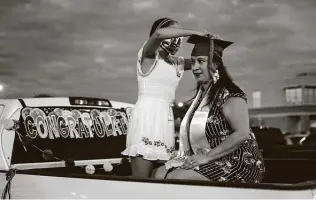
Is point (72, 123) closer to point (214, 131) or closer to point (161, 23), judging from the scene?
point (161, 23)

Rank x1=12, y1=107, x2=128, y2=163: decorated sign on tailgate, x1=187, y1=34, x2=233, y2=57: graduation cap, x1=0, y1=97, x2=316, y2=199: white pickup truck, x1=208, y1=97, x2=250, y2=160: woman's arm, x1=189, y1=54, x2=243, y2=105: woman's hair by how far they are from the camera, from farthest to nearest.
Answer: x1=12, y1=107, x2=128, y2=163: decorated sign on tailgate → x1=187, y1=34, x2=233, y2=57: graduation cap → x1=189, y1=54, x2=243, y2=105: woman's hair → x1=208, y1=97, x2=250, y2=160: woman's arm → x1=0, y1=97, x2=316, y2=199: white pickup truck

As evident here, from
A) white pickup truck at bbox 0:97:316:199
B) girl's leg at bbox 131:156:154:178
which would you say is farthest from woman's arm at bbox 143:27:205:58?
white pickup truck at bbox 0:97:316:199

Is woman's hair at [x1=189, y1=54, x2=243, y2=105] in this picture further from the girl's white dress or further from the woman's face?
the girl's white dress

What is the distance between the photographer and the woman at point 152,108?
3625 millimetres

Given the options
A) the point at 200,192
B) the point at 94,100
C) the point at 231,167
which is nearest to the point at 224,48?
the point at 231,167

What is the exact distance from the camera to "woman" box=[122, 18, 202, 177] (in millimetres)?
3625

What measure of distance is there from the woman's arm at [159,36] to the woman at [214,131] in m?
0.15

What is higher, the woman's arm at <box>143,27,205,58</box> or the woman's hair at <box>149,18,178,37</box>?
the woman's hair at <box>149,18,178,37</box>

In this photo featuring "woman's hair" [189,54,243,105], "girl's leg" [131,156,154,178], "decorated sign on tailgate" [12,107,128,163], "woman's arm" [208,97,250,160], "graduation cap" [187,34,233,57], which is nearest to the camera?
"woman's arm" [208,97,250,160]

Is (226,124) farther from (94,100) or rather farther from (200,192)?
(94,100)

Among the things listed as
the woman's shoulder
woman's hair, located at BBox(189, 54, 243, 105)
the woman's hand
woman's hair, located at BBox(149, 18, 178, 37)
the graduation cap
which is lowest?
the woman's hand

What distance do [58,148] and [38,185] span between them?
1.00m

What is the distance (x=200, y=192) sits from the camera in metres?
2.80

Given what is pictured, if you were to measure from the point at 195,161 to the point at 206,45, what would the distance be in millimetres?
818
